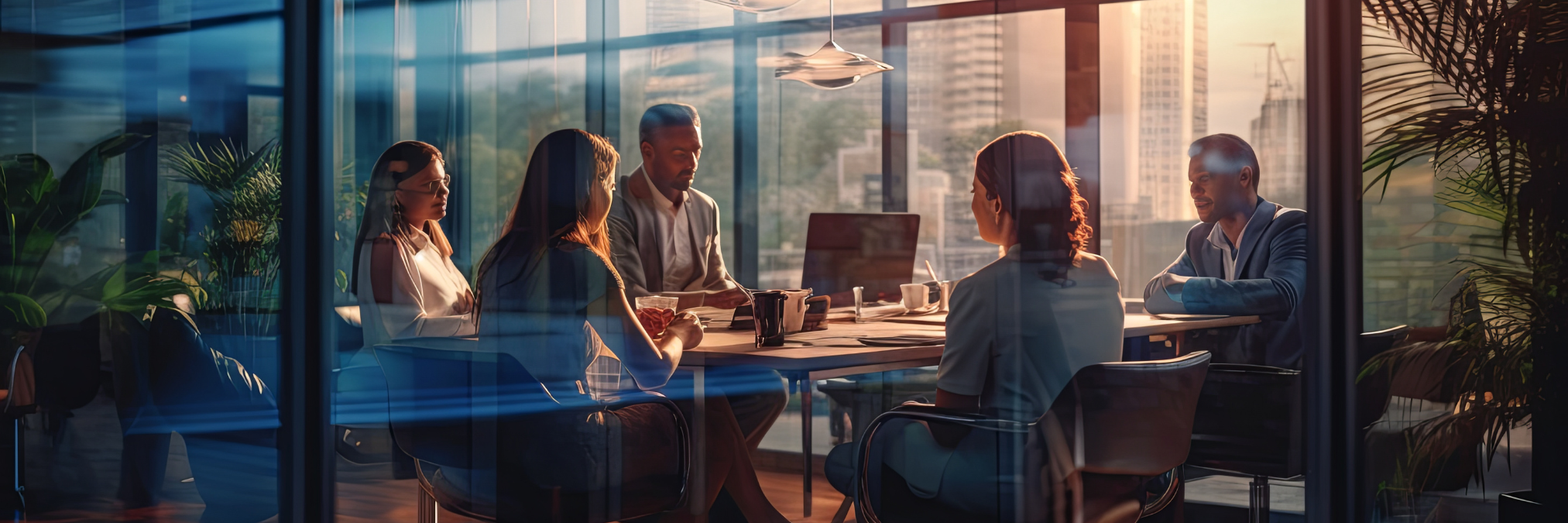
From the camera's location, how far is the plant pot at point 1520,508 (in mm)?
2459

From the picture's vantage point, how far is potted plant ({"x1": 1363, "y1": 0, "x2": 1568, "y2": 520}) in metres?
2.43

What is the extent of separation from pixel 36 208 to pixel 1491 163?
13.2 feet

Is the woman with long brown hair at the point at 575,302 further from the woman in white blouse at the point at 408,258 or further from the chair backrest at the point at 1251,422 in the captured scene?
the chair backrest at the point at 1251,422

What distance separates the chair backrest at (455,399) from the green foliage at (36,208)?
1242mm

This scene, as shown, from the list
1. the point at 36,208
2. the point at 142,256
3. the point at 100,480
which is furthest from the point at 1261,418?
the point at 36,208

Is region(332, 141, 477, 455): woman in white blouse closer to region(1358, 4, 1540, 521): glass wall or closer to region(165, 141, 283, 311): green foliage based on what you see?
region(165, 141, 283, 311): green foliage

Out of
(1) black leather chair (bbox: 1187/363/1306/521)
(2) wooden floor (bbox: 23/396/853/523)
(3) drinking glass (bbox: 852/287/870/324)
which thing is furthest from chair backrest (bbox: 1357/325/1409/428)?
(2) wooden floor (bbox: 23/396/853/523)

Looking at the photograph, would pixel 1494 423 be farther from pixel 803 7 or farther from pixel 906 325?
pixel 803 7

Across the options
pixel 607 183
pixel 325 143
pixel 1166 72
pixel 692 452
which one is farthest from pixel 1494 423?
pixel 325 143

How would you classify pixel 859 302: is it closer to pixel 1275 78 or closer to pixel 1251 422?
pixel 1251 422

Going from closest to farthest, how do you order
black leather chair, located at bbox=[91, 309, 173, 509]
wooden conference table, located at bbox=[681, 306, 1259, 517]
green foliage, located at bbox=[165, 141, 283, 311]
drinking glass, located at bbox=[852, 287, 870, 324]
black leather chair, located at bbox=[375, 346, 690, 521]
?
black leather chair, located at bbox=[375, 346, 690, 521] < wooden conference table, located at bbox=[681, 306, 1259, 517] < drinking glass, located at bbox=[852, 287, 870, 324] < green foliage, located at bbox=[165, 141, 283, 311] < black leather chair, located at bbox=[91, 309, 173, 509]

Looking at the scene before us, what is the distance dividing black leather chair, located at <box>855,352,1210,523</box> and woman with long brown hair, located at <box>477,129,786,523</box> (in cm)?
49

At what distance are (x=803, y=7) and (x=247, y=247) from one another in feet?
6.05

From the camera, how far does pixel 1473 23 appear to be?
8.16 ft
